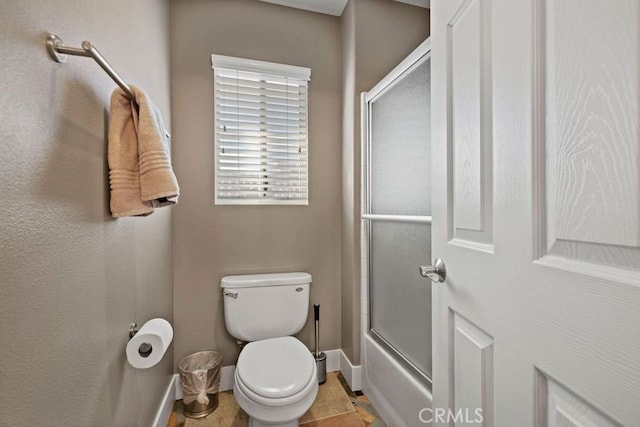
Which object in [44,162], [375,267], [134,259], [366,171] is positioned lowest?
[375,267]

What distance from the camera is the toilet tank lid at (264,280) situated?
5.77 feet

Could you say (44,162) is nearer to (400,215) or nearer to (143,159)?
(143,159)

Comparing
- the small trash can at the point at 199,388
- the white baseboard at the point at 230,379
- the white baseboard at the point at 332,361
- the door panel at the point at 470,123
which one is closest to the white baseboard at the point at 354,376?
the white baseboard at the point at 230,379

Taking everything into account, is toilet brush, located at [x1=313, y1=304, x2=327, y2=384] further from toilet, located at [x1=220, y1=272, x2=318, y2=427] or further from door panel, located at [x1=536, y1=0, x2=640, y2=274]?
door panel, located at [x1=536, y1=0, x2=640, y2=274]

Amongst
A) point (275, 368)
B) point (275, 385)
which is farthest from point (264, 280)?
point (275, 385)

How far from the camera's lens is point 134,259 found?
46.2 inches

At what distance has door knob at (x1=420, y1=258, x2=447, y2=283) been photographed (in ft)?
2.70

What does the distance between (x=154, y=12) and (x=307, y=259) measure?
1.59 m

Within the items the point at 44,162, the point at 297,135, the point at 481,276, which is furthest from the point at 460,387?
the point at 297,135

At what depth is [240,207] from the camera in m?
1.91

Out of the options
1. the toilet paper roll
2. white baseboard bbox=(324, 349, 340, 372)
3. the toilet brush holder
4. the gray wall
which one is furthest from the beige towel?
white baseboard bbox=(324, 349, 340, 372)

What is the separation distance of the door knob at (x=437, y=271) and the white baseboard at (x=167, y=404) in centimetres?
143

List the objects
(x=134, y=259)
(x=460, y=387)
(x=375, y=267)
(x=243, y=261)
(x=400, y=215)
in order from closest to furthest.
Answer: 1. (x=460, y=387)
2. (x=134, y=259)
3. (x=400, y=215)
4. (x=375, y=267)
5. (x=243, y=261)

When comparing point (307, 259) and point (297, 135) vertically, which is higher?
point (297, 135)
